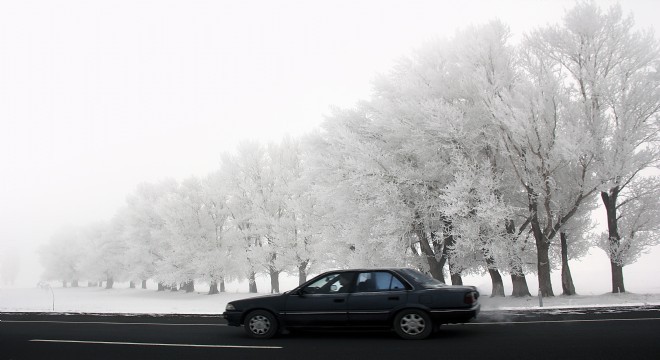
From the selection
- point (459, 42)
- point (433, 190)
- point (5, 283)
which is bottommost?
point (5, 283)

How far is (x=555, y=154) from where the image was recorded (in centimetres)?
2066

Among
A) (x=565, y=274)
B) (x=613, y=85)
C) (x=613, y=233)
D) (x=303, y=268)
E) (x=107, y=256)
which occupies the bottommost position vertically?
(x=565, y=274)

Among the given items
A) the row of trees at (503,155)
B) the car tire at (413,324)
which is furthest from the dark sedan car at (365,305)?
the row of trees at (503,155)

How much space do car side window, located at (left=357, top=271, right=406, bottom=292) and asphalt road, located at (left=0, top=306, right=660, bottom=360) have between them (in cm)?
102

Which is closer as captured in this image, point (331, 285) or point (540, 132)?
point (331, 285)

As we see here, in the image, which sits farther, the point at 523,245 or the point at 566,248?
the point at 566,248

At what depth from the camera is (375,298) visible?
10281 millimetres

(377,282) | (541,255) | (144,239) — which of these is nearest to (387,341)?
(377,282)

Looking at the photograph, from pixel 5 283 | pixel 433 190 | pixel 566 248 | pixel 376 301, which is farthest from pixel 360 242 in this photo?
pixel 5 283

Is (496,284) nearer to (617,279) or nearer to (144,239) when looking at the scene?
(617,279)

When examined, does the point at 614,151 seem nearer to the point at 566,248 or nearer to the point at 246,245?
the point at 566,248

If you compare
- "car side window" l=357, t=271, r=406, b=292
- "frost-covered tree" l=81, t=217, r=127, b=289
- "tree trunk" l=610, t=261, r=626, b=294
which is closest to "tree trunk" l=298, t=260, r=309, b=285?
"tree trunk" l=610, t=261, r=626, b=294

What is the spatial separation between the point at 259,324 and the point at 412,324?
335 cm

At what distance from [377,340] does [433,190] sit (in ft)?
47.9
